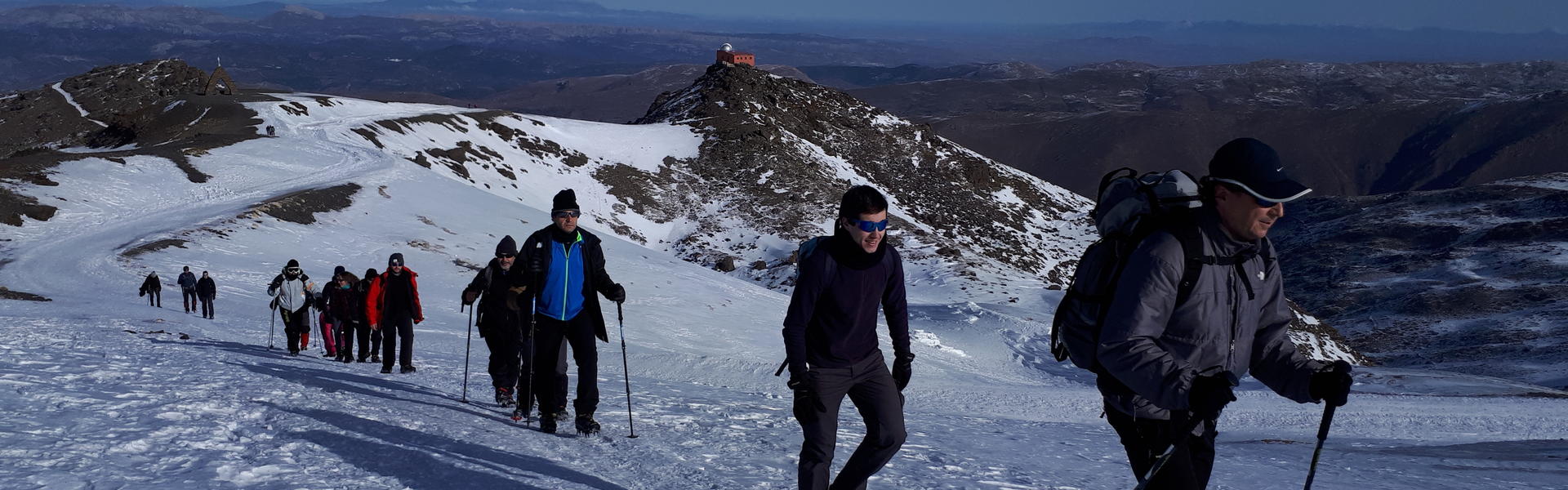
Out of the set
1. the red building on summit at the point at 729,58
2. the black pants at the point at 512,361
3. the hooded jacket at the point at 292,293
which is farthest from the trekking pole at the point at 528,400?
the red building on summit at the point at 729,58

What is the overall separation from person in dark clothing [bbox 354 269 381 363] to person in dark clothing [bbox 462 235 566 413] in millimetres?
4185

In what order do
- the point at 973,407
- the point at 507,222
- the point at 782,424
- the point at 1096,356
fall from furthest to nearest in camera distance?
the point at 507,222 → the point at 973,407 → the point at 782,424 → the point at 1096,356

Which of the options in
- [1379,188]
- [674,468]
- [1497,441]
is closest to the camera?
[674,468]

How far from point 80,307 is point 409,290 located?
9.66m

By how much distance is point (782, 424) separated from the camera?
36.7 ft

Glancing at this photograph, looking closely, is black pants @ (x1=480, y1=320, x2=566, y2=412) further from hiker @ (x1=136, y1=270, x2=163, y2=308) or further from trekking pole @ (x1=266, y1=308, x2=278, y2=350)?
hiker @ (x1=136, y1=270, x2=163, y2=308)

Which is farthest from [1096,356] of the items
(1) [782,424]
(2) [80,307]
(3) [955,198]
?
(3) [955,198]

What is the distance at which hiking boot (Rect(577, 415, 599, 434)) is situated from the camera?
9.13 meters

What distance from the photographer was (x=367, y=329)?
567 inches

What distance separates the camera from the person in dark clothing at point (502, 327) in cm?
993

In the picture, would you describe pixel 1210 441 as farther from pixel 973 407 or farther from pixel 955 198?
pixel 955 198

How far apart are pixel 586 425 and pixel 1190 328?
19.5ft

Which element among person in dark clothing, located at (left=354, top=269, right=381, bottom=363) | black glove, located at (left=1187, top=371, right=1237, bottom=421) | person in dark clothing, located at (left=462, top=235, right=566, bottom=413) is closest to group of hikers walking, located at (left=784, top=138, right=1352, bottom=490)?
black glove, located at (left=1187, top=371, right=1237, bottom=421)

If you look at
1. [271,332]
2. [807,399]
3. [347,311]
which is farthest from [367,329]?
[807,399]
